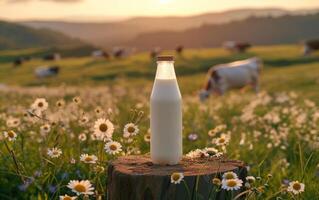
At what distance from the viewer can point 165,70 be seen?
3.95 meters

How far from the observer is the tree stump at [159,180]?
3.86m

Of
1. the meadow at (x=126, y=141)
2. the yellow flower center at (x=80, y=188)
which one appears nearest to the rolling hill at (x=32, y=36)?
the meadow at (x=126, y=141)

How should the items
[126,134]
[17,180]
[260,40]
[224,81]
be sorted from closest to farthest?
[126,134]
[17,180]
[224,81]
[260,40]

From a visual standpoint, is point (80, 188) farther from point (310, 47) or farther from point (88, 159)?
point (310, 47)

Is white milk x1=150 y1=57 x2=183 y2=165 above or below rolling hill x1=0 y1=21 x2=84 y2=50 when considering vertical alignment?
below

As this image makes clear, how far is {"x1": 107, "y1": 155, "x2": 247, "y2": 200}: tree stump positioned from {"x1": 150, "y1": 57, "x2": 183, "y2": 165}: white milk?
0.18 m

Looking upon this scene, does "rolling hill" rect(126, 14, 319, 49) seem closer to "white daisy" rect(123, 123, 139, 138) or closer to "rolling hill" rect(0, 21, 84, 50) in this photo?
"rolling hill" rect(0, 21, 84, 50)

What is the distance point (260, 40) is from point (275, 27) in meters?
Result: 14.7

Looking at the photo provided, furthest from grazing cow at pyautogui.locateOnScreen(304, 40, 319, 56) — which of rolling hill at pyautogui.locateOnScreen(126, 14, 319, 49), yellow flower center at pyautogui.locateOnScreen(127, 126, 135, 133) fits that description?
rolling hill at pyautogui.locateOnScreen(126, 14, 319, 49)

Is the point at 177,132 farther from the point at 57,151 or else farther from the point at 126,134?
the point at 57,151

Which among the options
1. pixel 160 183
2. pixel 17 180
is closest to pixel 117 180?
pixel 160 183

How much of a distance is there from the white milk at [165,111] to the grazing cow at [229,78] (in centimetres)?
1635

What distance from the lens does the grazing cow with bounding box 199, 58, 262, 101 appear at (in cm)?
2166

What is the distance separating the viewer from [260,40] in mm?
154625
